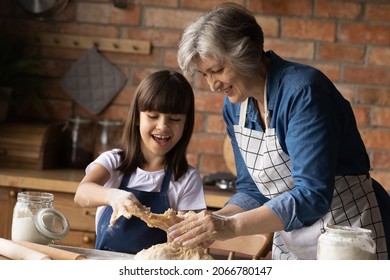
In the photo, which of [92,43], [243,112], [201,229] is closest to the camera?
[201,229]

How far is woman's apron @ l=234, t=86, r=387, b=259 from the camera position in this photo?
1.96 metres

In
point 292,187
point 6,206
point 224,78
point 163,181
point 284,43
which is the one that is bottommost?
point 6,206

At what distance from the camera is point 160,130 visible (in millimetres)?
2238

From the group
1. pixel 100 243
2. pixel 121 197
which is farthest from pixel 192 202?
pixel 121 197

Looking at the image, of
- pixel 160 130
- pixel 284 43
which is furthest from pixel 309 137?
pixel 284 43

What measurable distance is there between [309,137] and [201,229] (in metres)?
0.32

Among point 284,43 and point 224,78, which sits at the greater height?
point 224,78

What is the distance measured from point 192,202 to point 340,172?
1.82 feet

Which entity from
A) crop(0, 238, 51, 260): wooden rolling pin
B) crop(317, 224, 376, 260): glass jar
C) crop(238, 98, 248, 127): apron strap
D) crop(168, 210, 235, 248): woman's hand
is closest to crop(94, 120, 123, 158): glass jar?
crop(238, 98, 248, 127): apron strap

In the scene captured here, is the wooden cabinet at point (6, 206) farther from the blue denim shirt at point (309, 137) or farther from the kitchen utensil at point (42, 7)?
the blue denim shirt at point (309, 137)

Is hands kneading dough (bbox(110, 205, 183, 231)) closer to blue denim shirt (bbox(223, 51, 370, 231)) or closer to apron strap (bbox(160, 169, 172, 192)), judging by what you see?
blue denim shirt (bbox(223, 51, 370, 231))

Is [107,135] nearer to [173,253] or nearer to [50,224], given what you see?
[50,224]

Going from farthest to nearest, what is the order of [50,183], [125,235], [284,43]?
[284,43] → [50,183] → [125,235]

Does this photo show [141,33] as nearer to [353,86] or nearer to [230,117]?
[353,86]
